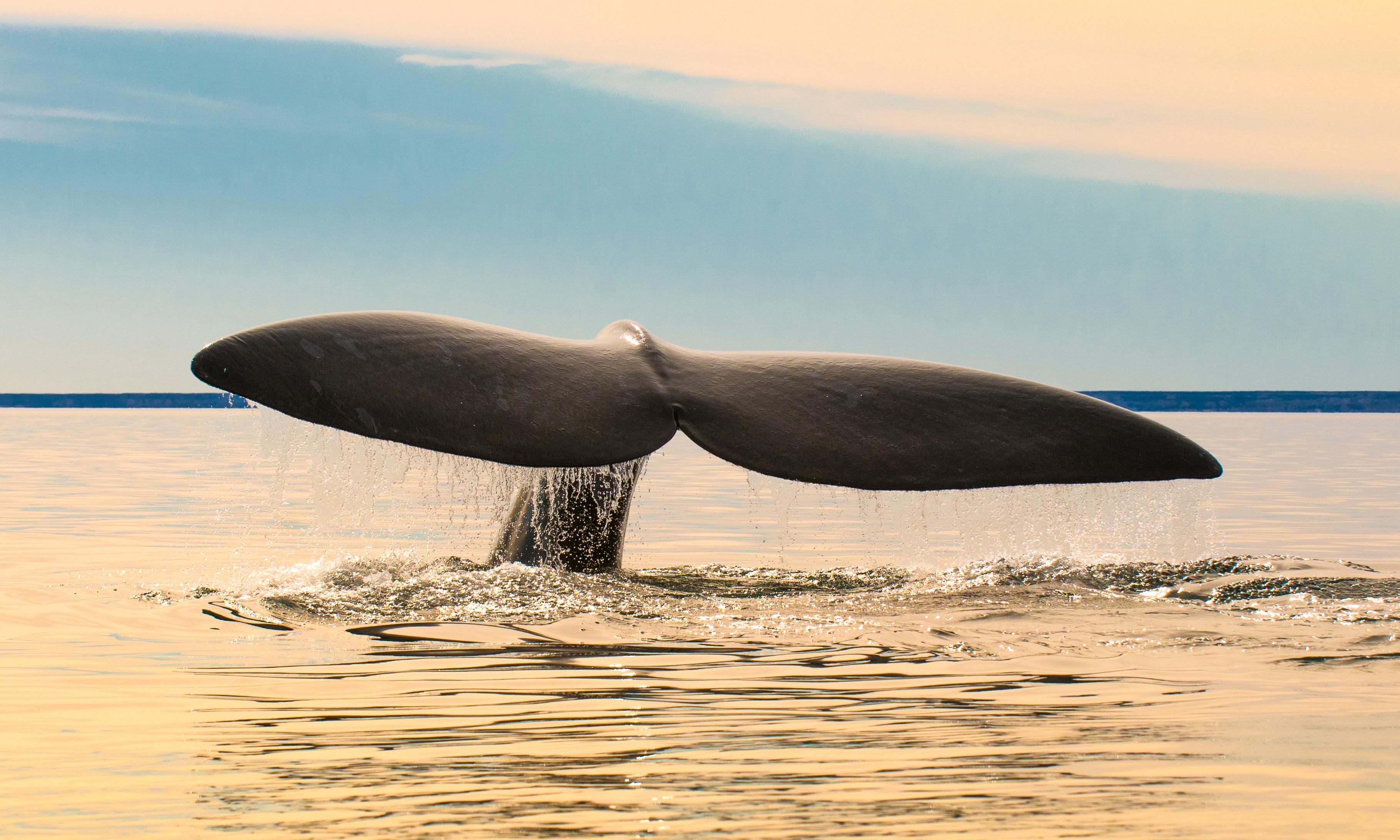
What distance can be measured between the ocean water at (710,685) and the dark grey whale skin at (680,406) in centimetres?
23

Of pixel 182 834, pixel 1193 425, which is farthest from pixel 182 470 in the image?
pixel 1193 425

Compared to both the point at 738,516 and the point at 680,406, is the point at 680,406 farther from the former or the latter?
the point at 738,516

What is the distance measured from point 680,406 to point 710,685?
4.51ft

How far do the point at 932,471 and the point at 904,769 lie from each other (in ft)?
7.23

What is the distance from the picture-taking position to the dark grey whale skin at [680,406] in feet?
17.6

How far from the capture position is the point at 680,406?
5.94 metres

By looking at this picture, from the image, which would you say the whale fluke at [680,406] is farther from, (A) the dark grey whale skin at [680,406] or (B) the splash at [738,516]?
(B) the splash at [738,516]

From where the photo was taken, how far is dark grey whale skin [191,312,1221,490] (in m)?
5.37

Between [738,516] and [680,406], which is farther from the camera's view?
[738,516]

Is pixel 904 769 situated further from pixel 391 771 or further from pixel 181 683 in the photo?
pixel 181 683

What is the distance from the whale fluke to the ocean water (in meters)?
0.23

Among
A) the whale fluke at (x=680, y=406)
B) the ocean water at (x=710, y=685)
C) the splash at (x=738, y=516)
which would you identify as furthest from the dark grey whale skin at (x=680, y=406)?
the ocean water at (x=710, y=685)

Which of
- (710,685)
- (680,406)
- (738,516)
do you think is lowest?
(710,685)

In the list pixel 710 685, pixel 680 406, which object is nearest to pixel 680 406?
pixel 680 406
